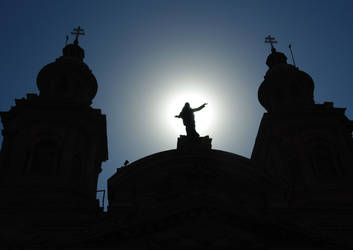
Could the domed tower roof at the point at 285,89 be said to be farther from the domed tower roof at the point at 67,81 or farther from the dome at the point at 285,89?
the domed tower roof at the point at 67,81

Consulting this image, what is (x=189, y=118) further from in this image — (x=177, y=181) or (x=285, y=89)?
(x=285, y=89)

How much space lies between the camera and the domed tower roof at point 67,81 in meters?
29.2

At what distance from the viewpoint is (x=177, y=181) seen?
21.4 m

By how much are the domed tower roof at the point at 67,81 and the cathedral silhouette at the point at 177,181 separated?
68 mm

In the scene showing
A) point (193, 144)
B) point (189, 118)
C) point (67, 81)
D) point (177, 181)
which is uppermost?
point (67, 81)

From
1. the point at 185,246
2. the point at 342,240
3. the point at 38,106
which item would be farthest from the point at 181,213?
the point at 38,106

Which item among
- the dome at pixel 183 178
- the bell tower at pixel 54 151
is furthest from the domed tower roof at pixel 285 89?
the bell tower at pixel 54 151

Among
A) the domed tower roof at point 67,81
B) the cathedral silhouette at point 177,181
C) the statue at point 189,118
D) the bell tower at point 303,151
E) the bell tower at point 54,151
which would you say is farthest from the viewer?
the domed tower roof at point 67,81

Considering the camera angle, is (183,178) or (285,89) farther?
(285,89)

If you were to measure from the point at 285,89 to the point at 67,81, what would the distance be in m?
12.9

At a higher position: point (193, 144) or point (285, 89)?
point (285, 89)

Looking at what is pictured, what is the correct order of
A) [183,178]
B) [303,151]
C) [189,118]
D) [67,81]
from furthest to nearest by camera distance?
[67,81] < [303,151] < [189,118] < [183,178]

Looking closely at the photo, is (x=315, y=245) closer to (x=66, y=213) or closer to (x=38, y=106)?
(x=66, y=213)

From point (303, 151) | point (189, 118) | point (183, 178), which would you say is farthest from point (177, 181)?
point (303, 151)
